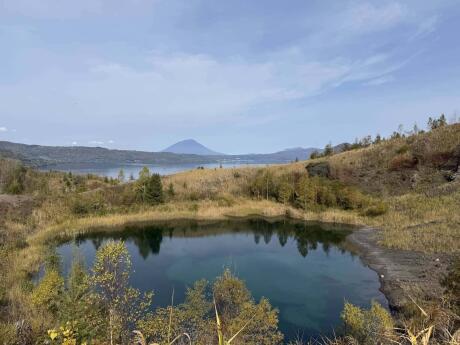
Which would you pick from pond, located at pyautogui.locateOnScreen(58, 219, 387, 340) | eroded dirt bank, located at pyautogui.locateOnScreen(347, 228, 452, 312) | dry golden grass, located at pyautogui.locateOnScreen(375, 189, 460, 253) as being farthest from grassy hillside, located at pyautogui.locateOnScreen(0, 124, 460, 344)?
pond, located at pyautogui.locateOnScreen(58, 219, 387, 340)

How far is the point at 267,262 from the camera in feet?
88.7

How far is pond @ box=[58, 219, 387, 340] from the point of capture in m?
18.8

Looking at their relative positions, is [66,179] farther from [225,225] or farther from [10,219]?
[225,225]

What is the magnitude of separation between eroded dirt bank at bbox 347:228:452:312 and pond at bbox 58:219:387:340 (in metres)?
0.67

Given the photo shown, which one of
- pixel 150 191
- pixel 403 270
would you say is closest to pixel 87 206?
pixel 150 191

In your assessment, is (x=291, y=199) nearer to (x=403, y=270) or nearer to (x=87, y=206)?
(x=403, y=270)

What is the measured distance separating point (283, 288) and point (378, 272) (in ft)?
20.4

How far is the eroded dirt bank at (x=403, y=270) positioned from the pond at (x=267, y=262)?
67cm

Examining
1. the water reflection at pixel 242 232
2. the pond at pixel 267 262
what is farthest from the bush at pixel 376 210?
the pond at pixel 267 262

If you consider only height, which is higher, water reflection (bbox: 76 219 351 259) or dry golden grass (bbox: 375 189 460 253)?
dry golden grass (bbox: 375 189 460 253)

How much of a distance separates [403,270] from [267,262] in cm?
930

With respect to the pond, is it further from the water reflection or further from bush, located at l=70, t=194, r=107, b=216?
bush, located at l=70, t=194, r=107, b=216

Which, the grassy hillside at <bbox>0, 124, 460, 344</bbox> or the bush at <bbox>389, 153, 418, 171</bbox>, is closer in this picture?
the grassy hillside at <bbox>0, 124, 460, 344</bbox>

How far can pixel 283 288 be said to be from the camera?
2127 cm
